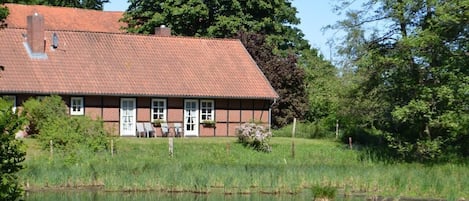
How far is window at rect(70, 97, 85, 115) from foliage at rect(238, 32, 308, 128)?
11678 mm

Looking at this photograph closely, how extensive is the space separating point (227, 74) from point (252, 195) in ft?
57.6

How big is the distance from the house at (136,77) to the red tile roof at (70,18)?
12850 millimetres

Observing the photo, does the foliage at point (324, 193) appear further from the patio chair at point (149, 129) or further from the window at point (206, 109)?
the window at point (206, 109)

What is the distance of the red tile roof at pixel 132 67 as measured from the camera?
34625 mm

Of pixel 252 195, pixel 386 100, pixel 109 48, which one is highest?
pixel 109 48

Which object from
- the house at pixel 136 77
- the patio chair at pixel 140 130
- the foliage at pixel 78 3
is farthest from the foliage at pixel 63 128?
the foliage at pixel 78 3

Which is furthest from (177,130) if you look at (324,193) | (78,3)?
(78,3)

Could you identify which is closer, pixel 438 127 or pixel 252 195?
pixel 252 195

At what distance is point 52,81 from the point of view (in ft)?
113

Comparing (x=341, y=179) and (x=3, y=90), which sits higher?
(x=3, y=90)

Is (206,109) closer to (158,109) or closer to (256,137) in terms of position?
(158,109)

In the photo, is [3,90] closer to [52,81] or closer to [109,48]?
[52,81]

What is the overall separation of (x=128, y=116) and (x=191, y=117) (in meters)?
3.14

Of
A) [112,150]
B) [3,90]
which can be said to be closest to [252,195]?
[112,150]
